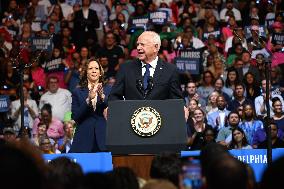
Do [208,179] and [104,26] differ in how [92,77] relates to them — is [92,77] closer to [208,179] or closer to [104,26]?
[208,179]

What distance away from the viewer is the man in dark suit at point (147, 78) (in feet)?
→ 27.3

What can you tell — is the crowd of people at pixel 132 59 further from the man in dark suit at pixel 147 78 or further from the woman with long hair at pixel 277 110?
the man in dark suit at pixel 147 78

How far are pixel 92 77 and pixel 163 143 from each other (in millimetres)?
1848

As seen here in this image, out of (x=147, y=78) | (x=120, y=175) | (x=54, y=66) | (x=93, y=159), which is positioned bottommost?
(x=93, y=159)

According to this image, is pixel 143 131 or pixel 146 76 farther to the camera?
pixel 146 76

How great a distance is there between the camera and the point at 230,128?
43.2 ft

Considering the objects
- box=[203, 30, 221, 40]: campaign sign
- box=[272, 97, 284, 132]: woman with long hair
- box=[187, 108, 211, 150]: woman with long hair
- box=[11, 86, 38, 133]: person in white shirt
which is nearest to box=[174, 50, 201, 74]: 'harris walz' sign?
box=[203, 30, 221, 40]: campaign sign

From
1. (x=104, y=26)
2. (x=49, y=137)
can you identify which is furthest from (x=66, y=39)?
(x=49, y=137)

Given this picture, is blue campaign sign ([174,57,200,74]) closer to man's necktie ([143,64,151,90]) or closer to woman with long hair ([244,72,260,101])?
woman with long hair ([244,72,260,101])

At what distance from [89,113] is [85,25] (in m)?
9.46

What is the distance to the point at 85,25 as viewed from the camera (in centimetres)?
1842

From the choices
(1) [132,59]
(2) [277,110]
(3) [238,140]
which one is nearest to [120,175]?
(3) [238,140]

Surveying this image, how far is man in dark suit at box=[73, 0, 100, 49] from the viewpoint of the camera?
18078 mm

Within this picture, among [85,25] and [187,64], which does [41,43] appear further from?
[85,25]
